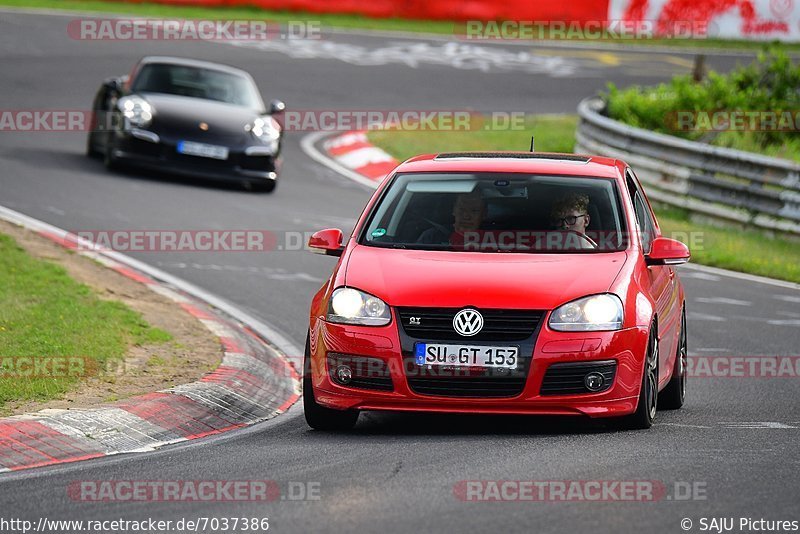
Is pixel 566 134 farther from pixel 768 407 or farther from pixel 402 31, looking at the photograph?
pixel 768 407

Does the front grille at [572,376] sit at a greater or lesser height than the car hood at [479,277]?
lesser

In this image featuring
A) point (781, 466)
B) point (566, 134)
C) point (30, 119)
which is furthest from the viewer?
point (566, 134)

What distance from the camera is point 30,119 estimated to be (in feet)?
74.1

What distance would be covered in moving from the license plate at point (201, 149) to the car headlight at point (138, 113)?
479 mm

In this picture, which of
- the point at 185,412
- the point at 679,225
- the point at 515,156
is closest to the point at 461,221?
the point at 515,156

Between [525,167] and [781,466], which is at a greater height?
[525,167]

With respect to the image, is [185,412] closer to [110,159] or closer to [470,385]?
[470,385]

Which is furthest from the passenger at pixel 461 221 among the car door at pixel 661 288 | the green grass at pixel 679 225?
the green grass at pixel 679 225

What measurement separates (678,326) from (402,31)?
26.2 m

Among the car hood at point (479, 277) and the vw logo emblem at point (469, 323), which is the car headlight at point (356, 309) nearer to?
the car hood at point (479, 277)

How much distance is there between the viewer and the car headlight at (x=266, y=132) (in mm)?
18425

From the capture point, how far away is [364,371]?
7.76 metres

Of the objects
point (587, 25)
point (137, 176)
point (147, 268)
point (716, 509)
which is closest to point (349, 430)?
point (716, 509)

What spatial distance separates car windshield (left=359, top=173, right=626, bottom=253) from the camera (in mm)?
8484
